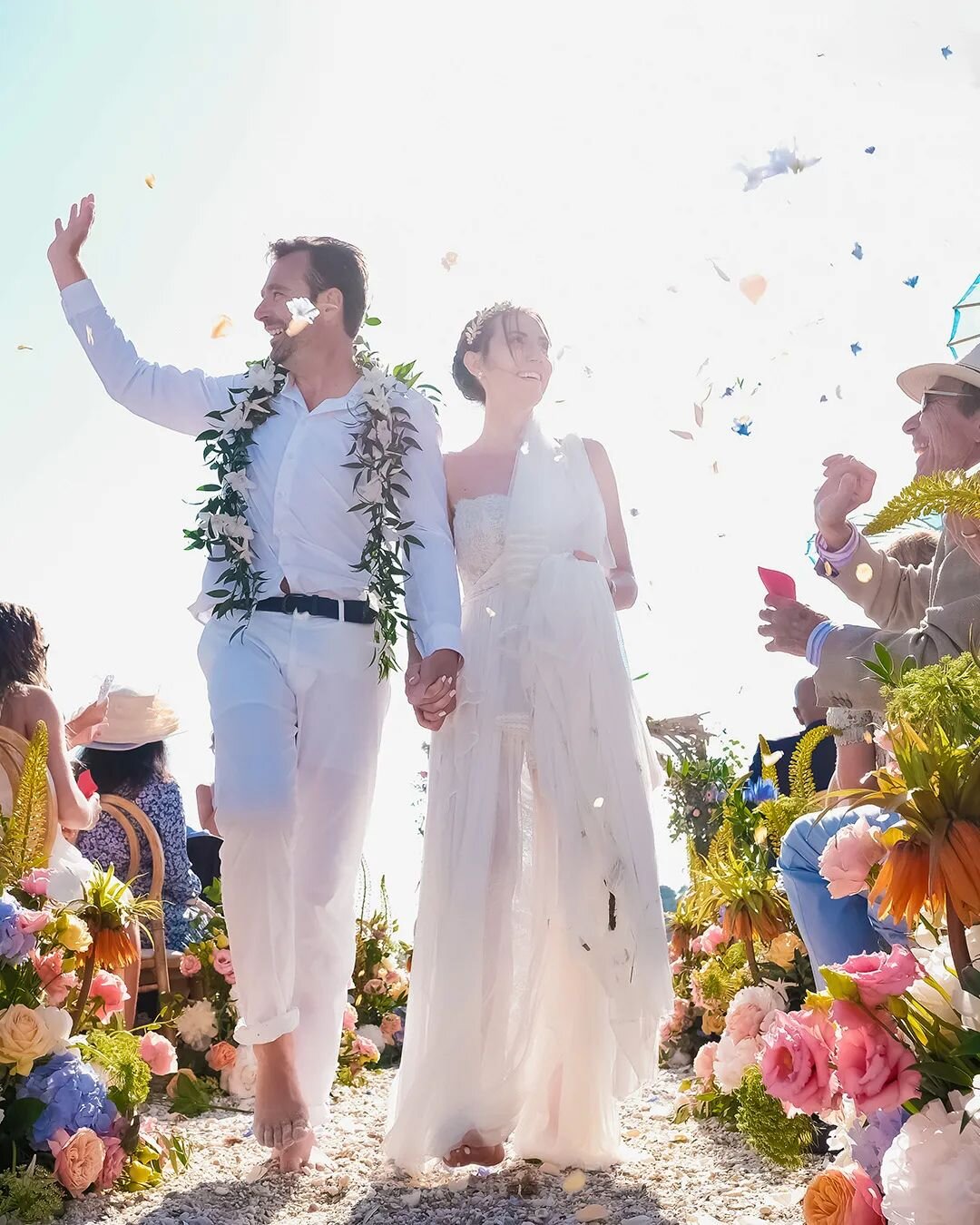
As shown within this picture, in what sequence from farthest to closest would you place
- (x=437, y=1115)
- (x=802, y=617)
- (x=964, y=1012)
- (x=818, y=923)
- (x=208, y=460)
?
(x=208, y=460) → (x=437, y=1115) → (x=802, y=617) → (x=818, y=923) → (x=964, y=1012)

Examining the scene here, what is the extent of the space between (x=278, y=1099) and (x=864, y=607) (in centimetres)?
203

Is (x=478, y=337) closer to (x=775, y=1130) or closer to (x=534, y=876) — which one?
(x=534, y=876)

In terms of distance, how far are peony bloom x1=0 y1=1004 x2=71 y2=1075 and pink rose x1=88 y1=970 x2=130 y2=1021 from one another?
360 mm

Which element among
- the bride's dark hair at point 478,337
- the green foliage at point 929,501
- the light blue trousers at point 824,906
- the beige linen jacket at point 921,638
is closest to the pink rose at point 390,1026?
the bride's dark hair at point 478,337

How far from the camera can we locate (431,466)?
3.53 metres

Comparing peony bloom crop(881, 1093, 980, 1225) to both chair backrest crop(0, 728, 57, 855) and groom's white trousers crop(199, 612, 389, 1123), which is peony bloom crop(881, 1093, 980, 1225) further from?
chair backrest crop(0, 728, 57, 855)

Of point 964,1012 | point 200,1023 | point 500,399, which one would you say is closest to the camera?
point 964,1012

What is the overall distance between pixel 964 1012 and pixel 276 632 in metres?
2.07

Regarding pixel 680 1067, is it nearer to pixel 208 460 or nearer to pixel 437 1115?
pixel 437 1115

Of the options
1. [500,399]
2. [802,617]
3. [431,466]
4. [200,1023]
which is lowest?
[200,1023]

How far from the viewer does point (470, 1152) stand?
2957 millimetres

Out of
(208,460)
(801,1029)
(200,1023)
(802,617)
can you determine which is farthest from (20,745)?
(801,1029)

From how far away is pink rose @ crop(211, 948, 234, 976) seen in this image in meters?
4.87

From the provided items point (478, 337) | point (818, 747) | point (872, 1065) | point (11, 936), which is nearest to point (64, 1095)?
point (11, 936)
